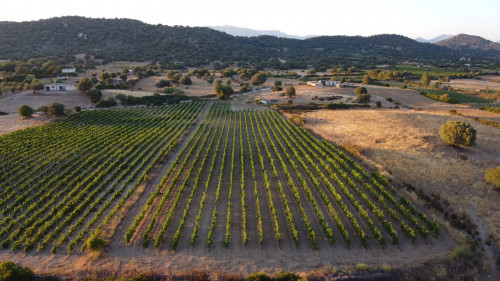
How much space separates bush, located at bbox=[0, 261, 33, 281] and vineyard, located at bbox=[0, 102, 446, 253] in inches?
132

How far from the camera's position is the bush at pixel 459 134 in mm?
37031

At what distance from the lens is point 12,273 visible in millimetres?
15703

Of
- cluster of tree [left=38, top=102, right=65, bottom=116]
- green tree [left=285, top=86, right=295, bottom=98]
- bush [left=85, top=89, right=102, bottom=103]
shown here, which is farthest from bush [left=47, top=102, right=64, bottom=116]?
green tree [left=285, top=86, right=295, bottom=98]

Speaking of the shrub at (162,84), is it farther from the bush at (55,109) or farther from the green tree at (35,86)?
the bush at (55,109)

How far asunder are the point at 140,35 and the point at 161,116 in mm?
154298

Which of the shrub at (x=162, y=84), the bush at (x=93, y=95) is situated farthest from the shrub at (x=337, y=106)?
the bush at (x=93, y=95)

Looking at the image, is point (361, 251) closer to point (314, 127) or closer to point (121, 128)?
point (314, 127)

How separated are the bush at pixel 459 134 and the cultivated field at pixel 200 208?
52.1 feet

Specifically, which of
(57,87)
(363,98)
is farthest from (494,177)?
(57,87)

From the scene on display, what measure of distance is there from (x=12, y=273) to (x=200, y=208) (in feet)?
41.9

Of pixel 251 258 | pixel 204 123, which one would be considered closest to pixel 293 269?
pixel 251 258

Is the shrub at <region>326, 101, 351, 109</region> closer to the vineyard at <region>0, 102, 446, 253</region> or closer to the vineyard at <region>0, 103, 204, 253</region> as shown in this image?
the vineyard at <region>0, 102, 446, 253</region>

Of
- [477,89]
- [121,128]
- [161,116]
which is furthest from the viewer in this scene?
[477,89]

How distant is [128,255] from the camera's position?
19.0 meters
